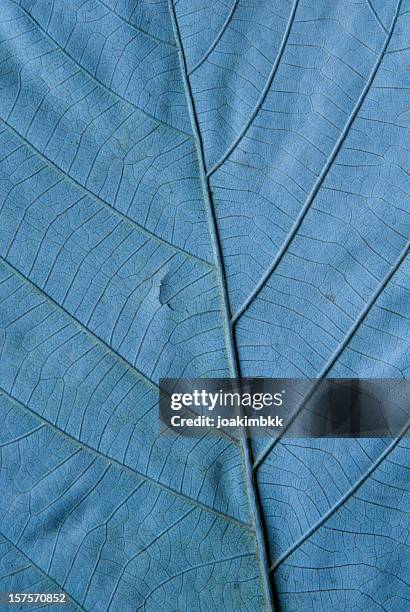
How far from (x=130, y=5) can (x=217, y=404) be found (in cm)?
56

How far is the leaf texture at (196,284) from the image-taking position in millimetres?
849

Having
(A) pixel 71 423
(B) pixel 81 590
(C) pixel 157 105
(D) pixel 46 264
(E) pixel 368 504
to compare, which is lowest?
(B) pixel 81 590

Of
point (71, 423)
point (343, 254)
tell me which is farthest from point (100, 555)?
point (343, 254)

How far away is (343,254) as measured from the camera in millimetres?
858

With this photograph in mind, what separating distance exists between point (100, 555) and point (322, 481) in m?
0.32

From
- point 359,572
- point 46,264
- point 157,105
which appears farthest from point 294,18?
point 359,572

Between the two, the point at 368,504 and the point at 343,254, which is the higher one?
the point at 343,254

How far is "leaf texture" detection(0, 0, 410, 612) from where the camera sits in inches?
33.4

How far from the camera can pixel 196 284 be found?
0.85 m

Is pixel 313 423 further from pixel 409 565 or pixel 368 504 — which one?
pixel 409 565

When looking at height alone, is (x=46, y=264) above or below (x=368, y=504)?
above

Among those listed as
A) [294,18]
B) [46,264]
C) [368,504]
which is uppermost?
[294,18]

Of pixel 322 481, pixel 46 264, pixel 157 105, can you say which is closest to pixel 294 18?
pixel 157 105

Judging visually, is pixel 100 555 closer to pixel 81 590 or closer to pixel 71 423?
pixel 81 590
